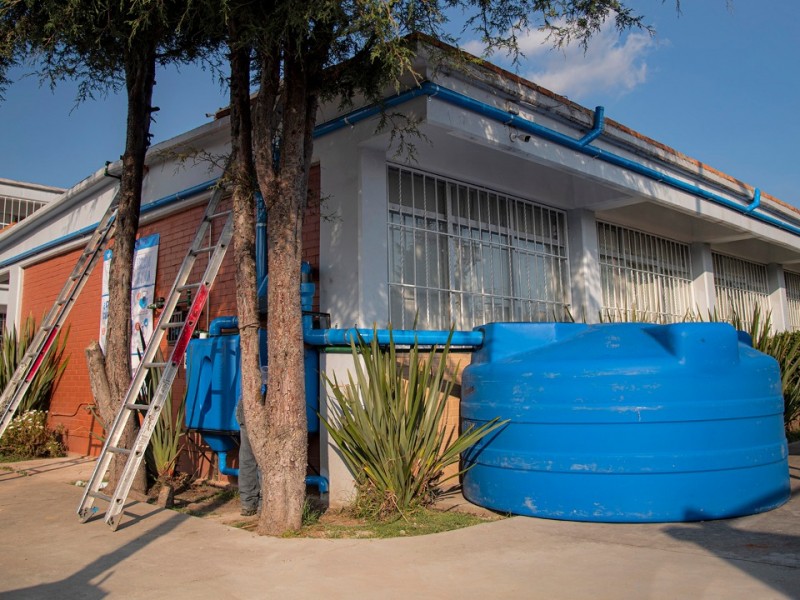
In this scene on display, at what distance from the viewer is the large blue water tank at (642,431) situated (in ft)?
17.4

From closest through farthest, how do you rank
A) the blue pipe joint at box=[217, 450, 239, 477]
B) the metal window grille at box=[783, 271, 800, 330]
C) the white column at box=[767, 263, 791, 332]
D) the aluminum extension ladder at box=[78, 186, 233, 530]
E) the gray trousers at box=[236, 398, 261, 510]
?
the aluminum extension ladder at box=[78, 186, 233, 530] → the gray trousers at box=[236, 398, 261, 510] → the blue pipe joint at box=[217, 450, 239, 477] → the white column at box=[767, 263, 791, 332] → the metal window grille at box=[783, 271, 800, 330]

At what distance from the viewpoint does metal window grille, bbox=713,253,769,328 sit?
14.1 meters

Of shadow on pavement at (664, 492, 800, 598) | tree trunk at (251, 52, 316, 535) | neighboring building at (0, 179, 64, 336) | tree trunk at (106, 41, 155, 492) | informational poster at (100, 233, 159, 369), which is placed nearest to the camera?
shadow on pavement at (664, 492, 800, 598)

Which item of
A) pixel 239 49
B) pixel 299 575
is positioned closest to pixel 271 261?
pixel 239 49

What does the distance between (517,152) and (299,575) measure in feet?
17.1

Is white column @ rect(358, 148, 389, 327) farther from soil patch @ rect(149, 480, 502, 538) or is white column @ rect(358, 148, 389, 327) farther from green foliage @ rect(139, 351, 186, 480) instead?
green foliage @ rect(139, 351, 186, 480)

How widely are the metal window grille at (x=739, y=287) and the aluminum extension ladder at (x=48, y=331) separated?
1076cm

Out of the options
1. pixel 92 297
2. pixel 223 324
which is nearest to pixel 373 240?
pixel 223 324

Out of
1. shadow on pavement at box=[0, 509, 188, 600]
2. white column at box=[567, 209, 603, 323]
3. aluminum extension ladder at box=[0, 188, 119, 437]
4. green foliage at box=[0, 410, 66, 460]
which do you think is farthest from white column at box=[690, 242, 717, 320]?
green foliage at box=[0, 410, 66, 460]

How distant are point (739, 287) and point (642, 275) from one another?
4.06m

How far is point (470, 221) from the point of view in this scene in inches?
355

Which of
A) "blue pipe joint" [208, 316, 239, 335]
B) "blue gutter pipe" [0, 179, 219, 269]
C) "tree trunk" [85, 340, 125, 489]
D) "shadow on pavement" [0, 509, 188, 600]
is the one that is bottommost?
"shadow on pavement" [0, 509, 188, 600]

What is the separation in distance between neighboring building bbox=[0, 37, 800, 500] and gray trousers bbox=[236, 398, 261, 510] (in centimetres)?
66

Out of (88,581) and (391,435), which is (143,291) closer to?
(391,435)
